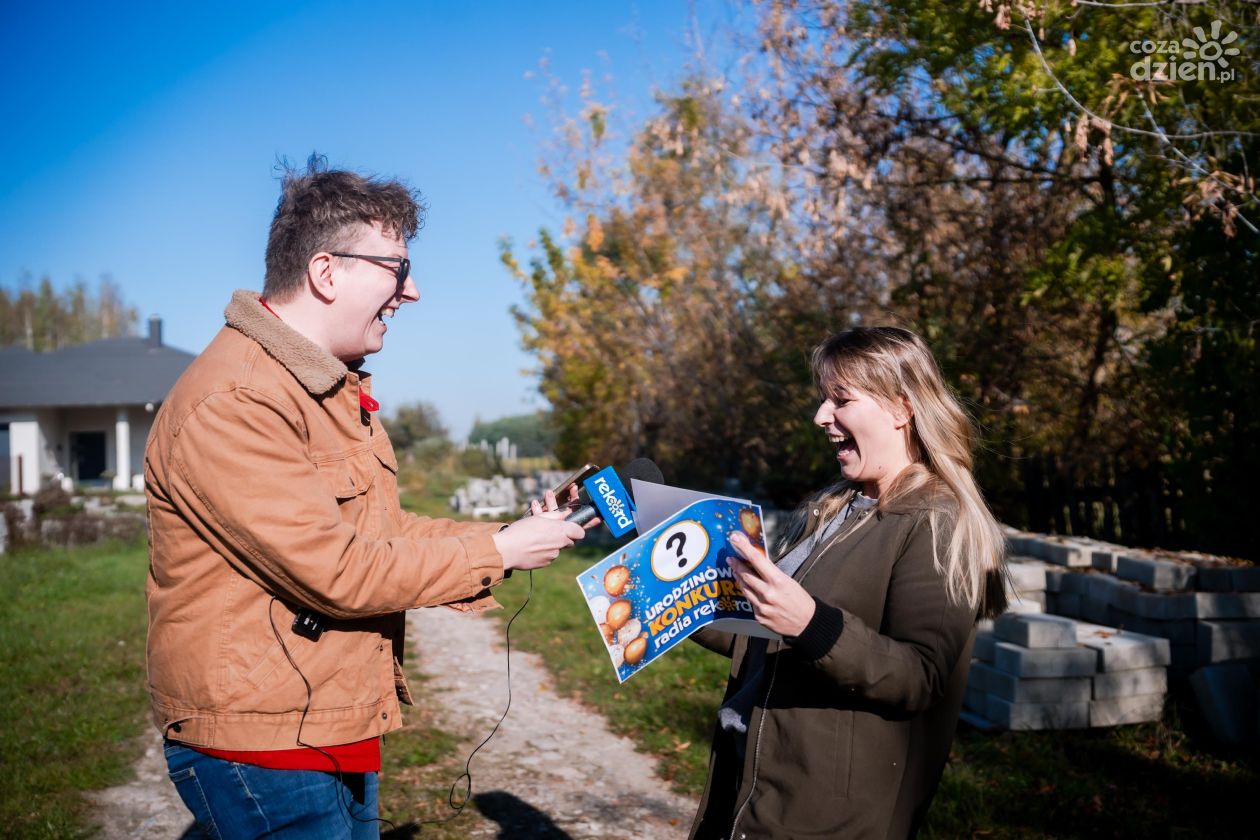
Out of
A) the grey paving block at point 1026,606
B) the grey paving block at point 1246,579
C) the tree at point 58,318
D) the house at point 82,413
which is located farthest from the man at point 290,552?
the tree at point 58,318

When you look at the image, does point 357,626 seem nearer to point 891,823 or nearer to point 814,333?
point 891,823

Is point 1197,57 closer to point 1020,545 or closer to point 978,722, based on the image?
point 1020,545

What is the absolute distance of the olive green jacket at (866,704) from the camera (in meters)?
2.30

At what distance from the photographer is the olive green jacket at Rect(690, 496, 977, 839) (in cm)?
230

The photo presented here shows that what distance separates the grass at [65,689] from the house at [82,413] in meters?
22.5

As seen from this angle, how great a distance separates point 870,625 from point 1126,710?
469 cm

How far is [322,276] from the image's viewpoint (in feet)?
7.84

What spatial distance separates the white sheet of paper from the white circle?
6cm

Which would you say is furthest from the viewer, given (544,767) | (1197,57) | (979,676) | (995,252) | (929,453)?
(995,252)

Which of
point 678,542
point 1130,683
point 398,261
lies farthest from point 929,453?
point 1130,683

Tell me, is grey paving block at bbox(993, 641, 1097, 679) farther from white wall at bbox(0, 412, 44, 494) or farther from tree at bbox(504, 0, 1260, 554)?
white wall at bbox(0, 412, 44, 494)

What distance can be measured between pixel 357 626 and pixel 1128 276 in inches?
335

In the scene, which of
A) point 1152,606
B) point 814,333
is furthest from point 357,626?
point 814,333

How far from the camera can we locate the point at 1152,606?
6.52 metres
